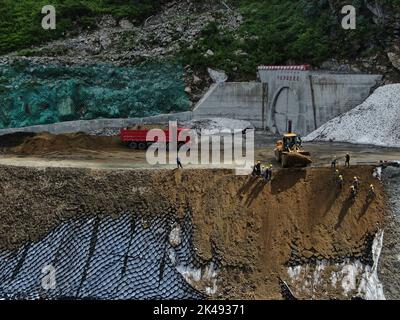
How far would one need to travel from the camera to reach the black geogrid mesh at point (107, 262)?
2052 centimetres

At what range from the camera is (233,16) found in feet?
152

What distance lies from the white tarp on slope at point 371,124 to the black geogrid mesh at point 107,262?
1367 centimetres

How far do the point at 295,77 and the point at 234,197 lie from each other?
14915 millimetres

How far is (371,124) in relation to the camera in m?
31.5

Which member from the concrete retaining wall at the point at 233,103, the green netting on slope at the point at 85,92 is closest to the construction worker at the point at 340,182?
the concrete retaining wall at the point at 233,103

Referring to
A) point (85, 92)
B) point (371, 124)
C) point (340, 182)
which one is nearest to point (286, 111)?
point (371, 124)

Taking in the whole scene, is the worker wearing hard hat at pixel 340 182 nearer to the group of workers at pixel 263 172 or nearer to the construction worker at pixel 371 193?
the construction worker at pixel 371 193

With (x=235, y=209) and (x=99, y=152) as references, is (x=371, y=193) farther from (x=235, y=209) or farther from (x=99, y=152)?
(x=99, y=152)

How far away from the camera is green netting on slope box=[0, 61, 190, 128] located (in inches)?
1411

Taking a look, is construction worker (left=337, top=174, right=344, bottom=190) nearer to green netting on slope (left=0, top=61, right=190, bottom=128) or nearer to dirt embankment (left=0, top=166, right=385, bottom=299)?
dirt embankment (left=0, top=166, right=385, bottom=299)

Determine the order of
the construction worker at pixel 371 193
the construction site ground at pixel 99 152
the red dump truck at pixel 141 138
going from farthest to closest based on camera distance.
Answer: the red dump truck at pixel 141 138 < the construction site ground at pixel 99 152 < the construction worker at pixel 371 193

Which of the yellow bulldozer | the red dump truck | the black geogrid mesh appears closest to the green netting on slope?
the red dump truck

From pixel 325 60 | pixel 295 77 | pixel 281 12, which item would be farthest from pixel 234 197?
pixel 281 12

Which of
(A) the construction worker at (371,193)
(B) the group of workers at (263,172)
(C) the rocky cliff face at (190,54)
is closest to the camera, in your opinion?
(A) the construction worker at (371,193)
